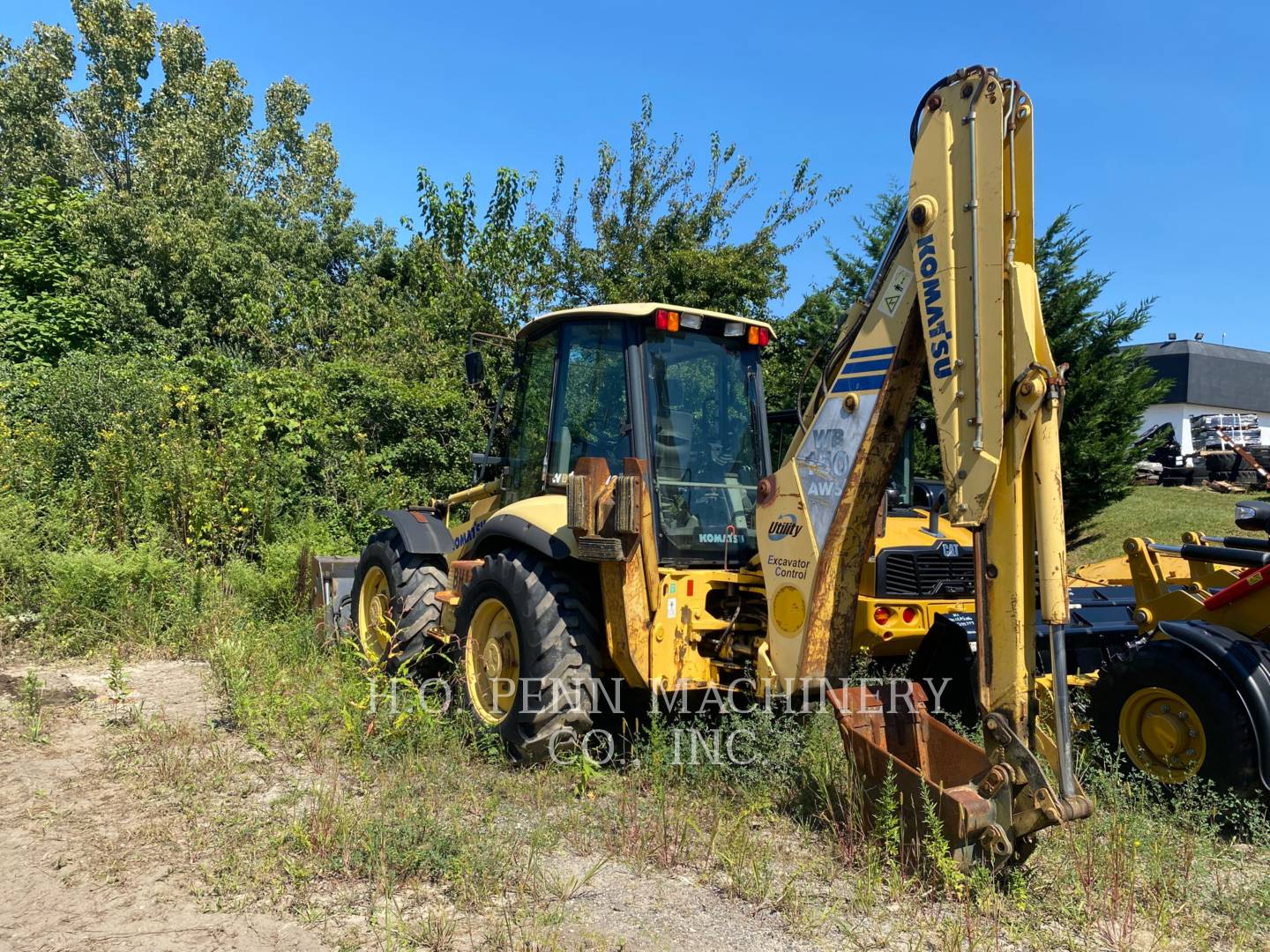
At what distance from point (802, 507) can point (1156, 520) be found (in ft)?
52.9

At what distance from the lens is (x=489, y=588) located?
542cm

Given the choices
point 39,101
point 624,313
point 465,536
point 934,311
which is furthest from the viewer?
point 39,101

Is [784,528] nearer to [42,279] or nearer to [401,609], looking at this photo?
[401,609]

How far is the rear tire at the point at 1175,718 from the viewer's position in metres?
4.08

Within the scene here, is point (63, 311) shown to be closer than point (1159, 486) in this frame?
Yes

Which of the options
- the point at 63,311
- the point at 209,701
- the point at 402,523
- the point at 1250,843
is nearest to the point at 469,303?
the point at 63,311

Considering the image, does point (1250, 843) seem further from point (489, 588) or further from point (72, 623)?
point (72, 623)

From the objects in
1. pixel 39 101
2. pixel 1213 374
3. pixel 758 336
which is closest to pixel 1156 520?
pixel 758 336

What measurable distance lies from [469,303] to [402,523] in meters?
7.89

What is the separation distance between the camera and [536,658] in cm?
491

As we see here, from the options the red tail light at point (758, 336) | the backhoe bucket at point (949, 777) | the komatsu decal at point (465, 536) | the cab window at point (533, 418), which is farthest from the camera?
the komatsu decal at point (465, 536)

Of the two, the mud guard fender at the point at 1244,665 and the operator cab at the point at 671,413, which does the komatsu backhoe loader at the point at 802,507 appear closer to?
the operator cab at the point at 671,413

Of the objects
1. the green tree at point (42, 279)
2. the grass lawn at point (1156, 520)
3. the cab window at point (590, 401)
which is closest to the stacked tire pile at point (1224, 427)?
the grass lawn at point (1156, 520)

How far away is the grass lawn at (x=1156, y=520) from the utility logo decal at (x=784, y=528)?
967 centimetres
